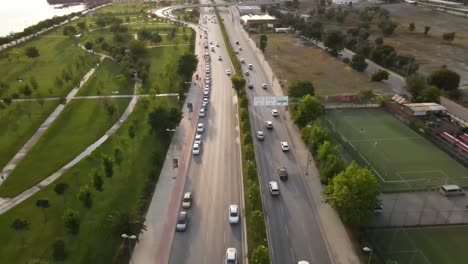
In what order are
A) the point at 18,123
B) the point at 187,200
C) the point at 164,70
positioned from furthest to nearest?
the point at 164,70 < the point at 18,123 < the point at 187,200

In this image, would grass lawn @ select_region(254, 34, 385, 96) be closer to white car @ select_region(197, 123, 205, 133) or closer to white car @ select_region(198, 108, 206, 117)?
white car @ select_region(198, 108, 206, 117)

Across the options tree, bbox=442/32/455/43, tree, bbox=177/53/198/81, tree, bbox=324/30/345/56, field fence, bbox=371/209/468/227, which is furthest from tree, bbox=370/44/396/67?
field fence, bbox=371/209/468/227

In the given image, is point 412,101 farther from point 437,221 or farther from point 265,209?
point 265,209

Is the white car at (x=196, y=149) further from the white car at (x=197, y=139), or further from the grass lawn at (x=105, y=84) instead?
the grass lawn at (x=105, y=84)

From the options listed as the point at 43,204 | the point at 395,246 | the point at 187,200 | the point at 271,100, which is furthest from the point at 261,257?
the point at 271,100

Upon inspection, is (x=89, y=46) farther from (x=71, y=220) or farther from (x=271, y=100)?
(x=71, y=220)

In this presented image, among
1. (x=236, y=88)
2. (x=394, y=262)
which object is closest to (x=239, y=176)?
(x=394, y=262)

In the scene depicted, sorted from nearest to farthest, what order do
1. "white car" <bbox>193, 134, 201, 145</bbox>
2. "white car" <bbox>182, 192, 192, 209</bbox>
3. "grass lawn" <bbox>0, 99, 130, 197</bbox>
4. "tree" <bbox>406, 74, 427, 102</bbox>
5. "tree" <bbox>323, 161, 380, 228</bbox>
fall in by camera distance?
"tree" <bbox>323, 161, 380, 228</bbox>
"white car" <bbox>182, 192, 192, 209</bbox>
"grass lawn" <bbox>0, 99, 130, 197</bbox>
"white car" <bbox>193, 134, 201, 145</bbox>
"tree" <bbox>406, 74, 427, 102</bbox>
